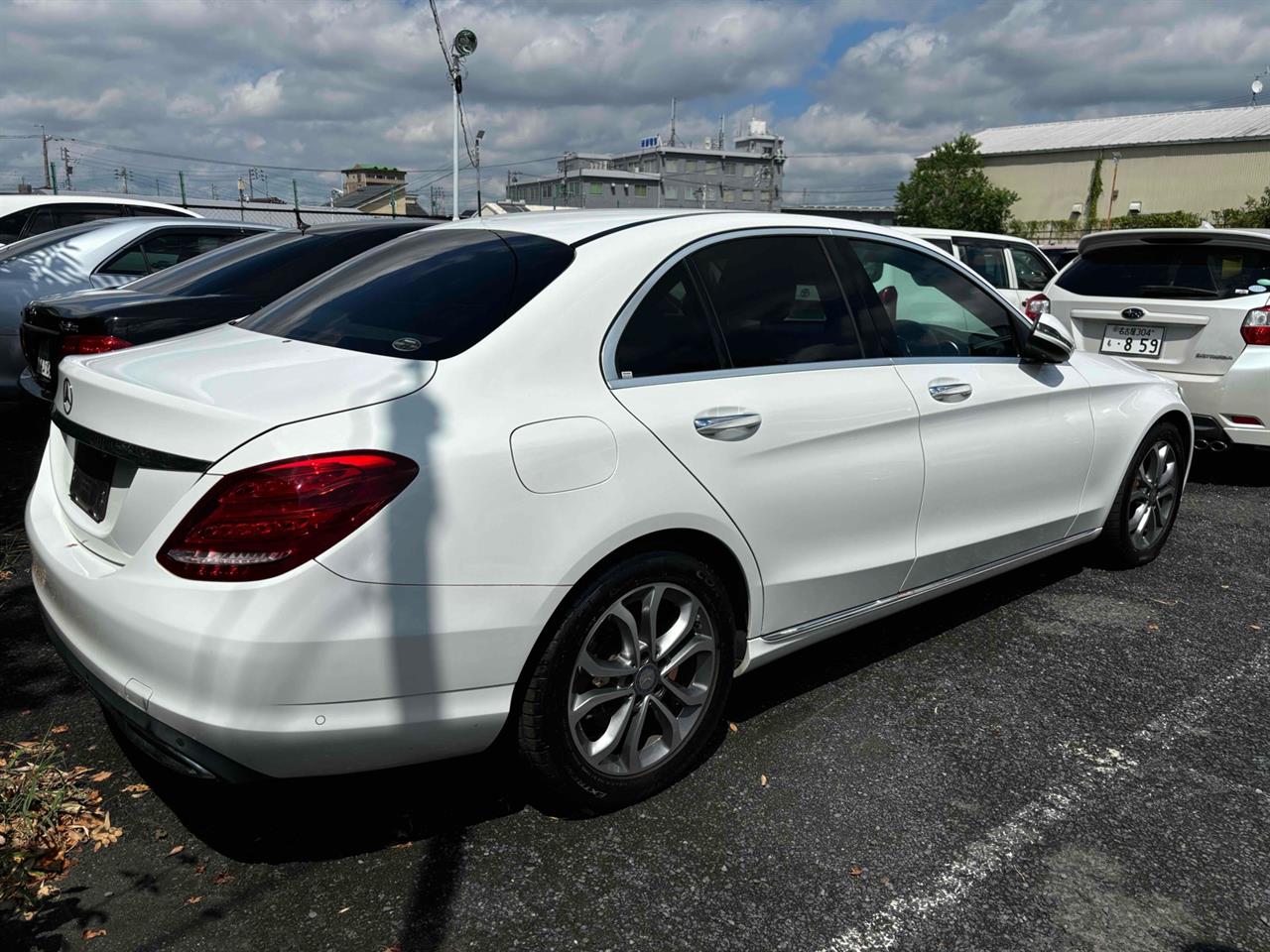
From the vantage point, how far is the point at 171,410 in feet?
7.75

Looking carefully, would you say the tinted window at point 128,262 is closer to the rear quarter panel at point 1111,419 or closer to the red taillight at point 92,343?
the red taillight at point 92,343

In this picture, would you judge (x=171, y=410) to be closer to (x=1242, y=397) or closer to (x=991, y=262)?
(x=1242, y=397)

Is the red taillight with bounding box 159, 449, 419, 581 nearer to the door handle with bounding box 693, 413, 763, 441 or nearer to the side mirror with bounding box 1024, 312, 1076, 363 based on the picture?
the door handle with bounding box 693, 413, 763, 441

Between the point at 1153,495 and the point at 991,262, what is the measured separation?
6265 mm

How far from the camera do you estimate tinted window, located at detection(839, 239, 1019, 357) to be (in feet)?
11.7

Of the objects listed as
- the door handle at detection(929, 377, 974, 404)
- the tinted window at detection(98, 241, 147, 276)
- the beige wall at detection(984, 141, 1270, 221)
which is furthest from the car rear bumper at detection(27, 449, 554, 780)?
the beige wall at detection(984, 141, 1270, 221)

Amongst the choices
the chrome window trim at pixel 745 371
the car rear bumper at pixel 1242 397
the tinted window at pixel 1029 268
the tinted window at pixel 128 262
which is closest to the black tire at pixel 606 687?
the chrome window trim at pixel 745 371

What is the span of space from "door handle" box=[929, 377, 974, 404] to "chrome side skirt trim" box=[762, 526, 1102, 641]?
0.67 meters

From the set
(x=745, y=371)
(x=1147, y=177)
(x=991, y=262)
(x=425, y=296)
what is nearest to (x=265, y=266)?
(x=425, y=296)

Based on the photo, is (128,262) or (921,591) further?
(128,262)

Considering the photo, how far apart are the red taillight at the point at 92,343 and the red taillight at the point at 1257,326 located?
6.40m

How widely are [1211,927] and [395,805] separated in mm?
2134

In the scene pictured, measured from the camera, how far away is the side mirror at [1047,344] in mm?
3952

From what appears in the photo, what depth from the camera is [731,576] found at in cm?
297
